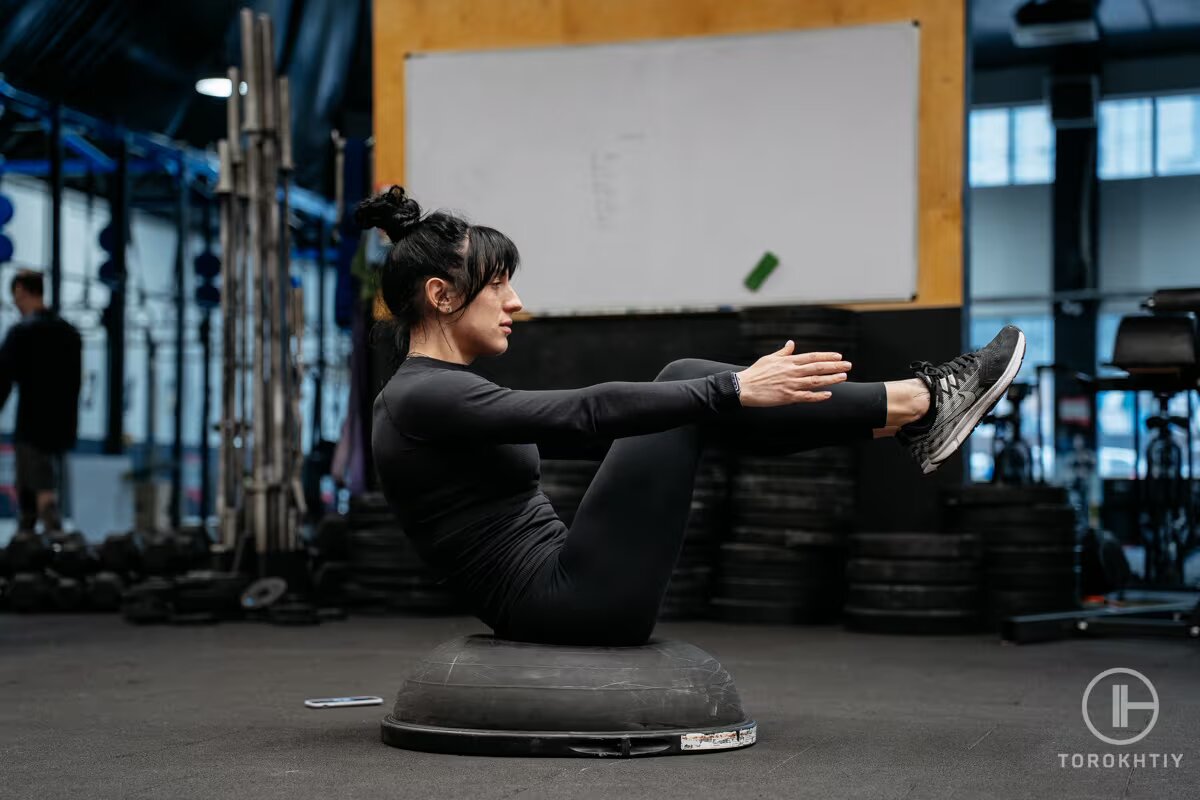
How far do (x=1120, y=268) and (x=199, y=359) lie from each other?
885 centimetres

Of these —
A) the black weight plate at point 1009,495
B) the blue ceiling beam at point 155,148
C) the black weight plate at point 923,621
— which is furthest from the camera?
the blue ceiling beam at point 155,148

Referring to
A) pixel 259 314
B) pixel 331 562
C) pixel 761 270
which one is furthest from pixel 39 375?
pixel 761 270

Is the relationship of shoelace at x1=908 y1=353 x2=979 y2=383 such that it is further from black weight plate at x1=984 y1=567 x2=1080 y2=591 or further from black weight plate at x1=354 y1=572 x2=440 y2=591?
black weight plate at x1=354 y1=572 x2=440 y2=591

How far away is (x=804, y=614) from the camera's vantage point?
5.03 m

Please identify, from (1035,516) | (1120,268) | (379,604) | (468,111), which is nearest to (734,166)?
(468,111)

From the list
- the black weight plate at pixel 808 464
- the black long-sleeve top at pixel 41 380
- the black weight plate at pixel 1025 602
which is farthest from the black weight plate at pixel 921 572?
the black long-sleeve top at pixel 41 380

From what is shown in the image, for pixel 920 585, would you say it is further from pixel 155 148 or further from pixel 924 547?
pixel 155 148

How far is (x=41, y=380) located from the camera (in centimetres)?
638

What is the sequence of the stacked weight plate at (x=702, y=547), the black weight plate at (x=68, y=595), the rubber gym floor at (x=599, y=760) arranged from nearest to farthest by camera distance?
the rubber gym floor at (x=599, y=760) → the stacked weight plate at (x=702, y=547) → the black weight plate at (x=68, y=595)

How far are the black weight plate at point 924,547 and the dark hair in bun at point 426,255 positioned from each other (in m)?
2.78

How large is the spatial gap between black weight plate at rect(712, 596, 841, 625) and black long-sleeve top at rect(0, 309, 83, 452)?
3.21 meters

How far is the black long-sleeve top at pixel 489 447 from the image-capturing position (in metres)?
2.04

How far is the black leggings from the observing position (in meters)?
2.16

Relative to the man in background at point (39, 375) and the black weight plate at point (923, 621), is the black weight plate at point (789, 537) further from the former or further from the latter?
the man in background at point (39, 375)
